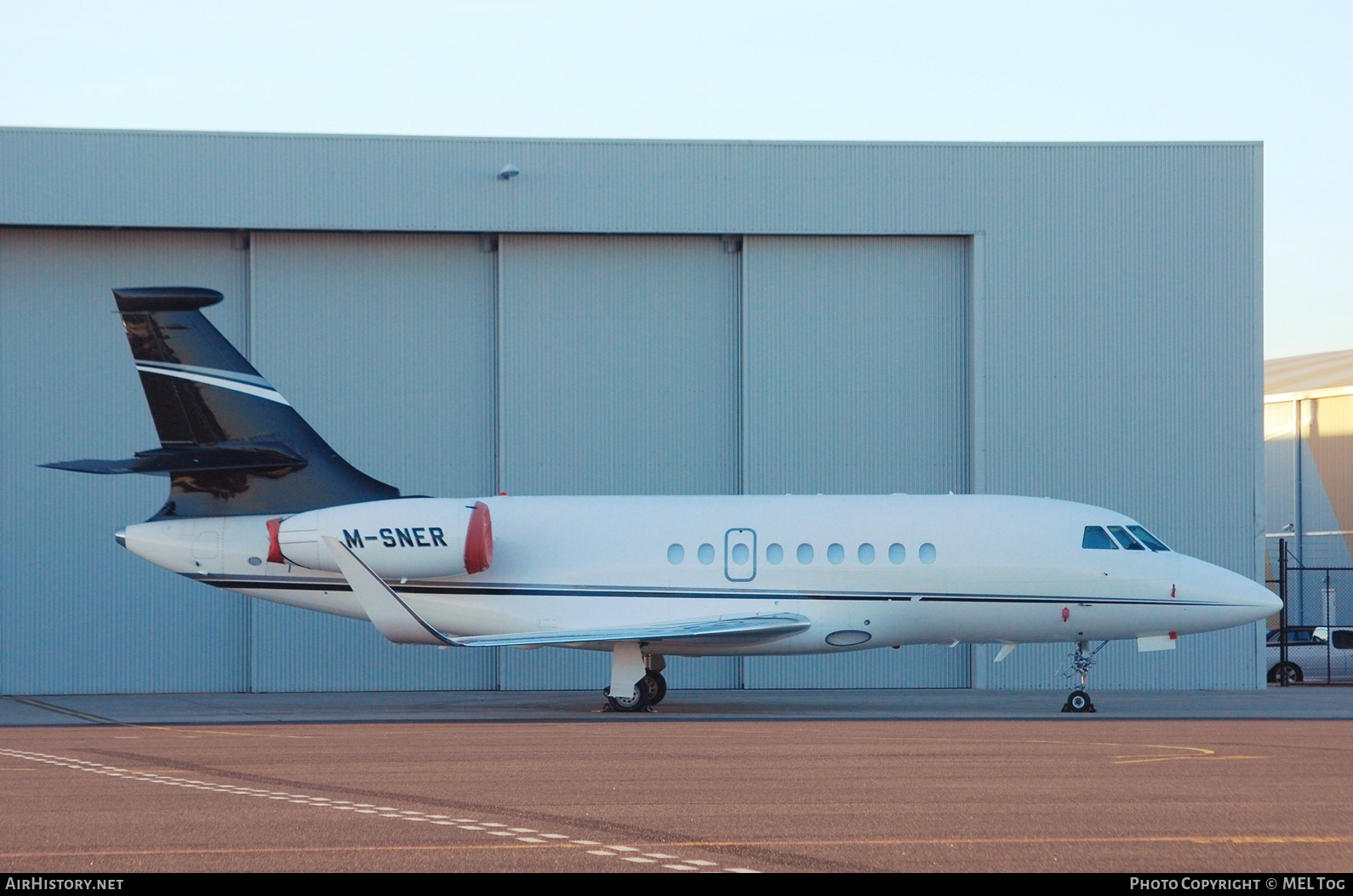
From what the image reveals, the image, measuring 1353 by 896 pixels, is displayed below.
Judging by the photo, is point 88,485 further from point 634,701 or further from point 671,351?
point 634,701

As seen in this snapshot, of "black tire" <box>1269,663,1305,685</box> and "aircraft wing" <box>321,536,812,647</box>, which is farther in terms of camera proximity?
"black tire" <box>1269,663,1305,685</box>

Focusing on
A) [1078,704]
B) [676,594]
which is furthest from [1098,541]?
[676,594]

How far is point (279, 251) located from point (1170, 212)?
53.8 ft

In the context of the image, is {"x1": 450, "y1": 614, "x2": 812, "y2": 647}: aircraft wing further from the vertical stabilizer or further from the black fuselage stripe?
the vertical stabilizer

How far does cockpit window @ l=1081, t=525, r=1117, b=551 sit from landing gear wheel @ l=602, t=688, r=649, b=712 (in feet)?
21.6

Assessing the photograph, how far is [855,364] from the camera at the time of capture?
1049 inches

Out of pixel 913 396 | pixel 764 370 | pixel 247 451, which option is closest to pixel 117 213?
pixel 247 451

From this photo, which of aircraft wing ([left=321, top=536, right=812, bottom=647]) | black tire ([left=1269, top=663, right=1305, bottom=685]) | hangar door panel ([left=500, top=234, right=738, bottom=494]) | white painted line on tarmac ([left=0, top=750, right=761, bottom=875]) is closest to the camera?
white painted line on tarmac ([left=0, top=750, right=761, bottom=875])

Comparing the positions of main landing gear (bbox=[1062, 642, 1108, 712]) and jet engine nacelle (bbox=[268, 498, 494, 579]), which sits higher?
jet engine nacelle (bbox=[268, 498, 494, 579])

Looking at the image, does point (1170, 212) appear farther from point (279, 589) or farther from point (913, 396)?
point (279, 589)

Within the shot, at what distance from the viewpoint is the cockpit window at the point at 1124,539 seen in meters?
20.6

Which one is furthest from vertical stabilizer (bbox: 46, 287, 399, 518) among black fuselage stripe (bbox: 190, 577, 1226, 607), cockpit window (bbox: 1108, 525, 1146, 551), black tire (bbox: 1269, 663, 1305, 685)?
black tire (bbox: 1269, 663, 1305, 685)

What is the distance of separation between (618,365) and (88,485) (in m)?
9.81

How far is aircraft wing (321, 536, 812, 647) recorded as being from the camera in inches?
746
